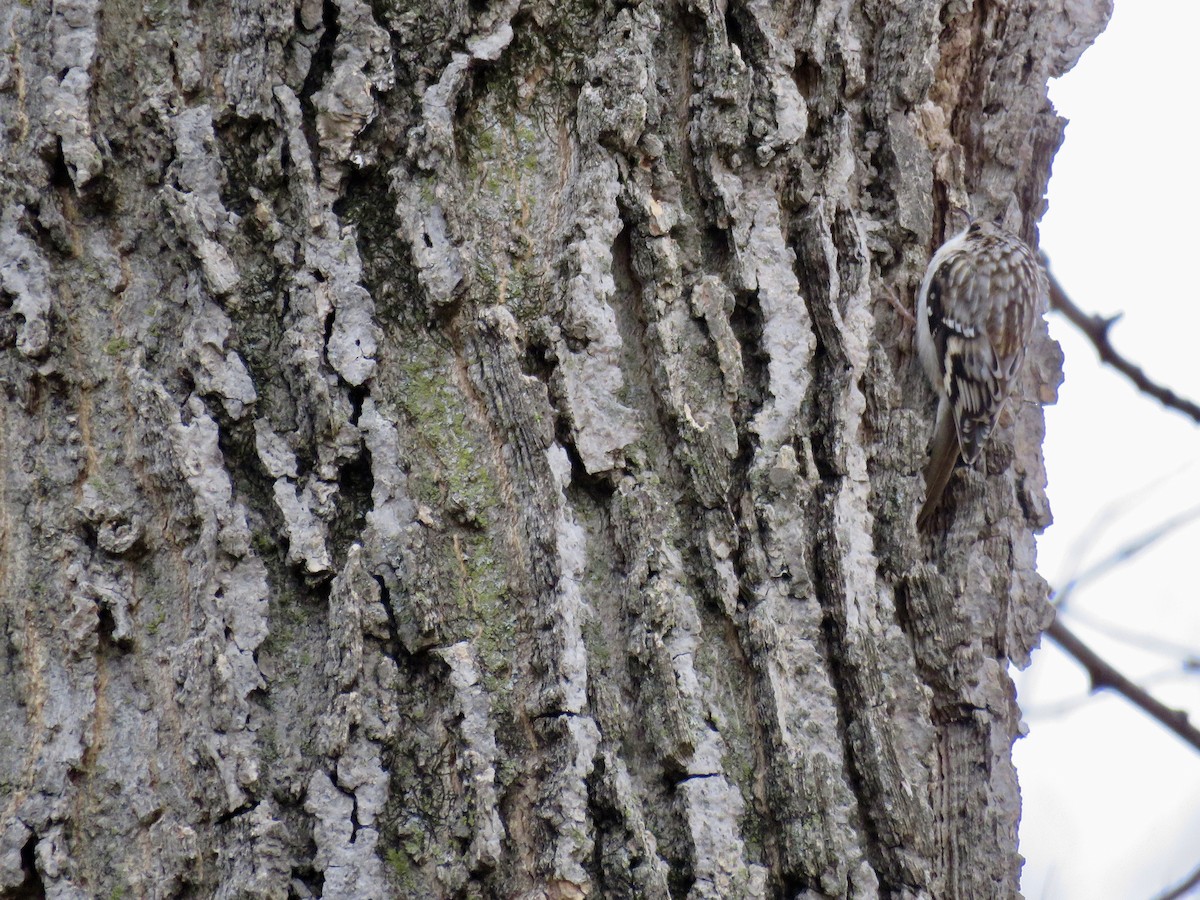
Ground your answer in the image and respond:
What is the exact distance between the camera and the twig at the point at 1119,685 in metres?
2.33

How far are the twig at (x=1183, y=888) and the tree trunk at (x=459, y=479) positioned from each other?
1.04 meters

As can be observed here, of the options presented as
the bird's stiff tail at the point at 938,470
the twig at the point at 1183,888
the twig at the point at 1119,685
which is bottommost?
the twig at the point at 1183,888

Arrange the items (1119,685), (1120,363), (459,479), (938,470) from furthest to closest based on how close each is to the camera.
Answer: (1120,363), (1119,685), (938,470), (459,479)

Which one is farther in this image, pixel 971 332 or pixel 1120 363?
pixel 971 332

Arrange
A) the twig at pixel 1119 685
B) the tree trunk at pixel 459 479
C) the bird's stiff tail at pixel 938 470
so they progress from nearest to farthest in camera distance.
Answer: the tree trunk at pixel 459 479
the bird's stiff tail at pixel 938 470
the twig at pixel 1119 685

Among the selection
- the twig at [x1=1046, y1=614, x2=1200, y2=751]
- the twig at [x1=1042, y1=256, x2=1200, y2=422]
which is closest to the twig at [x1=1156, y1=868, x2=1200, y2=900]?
the twig at [x1=1046, y1=614, x2=1200, y2=751]

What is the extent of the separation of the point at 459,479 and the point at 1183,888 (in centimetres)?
180

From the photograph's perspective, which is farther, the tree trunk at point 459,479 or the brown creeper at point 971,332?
the brown creeper at point 971,332

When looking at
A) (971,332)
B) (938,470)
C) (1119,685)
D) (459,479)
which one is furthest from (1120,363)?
(459,479)

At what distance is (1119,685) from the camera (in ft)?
7.72

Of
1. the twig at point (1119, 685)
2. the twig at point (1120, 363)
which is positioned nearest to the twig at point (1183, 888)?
the twig at point (1119, 685)

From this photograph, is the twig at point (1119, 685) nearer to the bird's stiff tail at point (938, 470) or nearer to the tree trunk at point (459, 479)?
the bird's stiff tail at point (938, 470)

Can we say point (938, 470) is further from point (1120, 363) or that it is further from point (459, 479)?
point (1120, 363)

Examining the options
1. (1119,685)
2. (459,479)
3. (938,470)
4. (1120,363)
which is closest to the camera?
(459,479)
